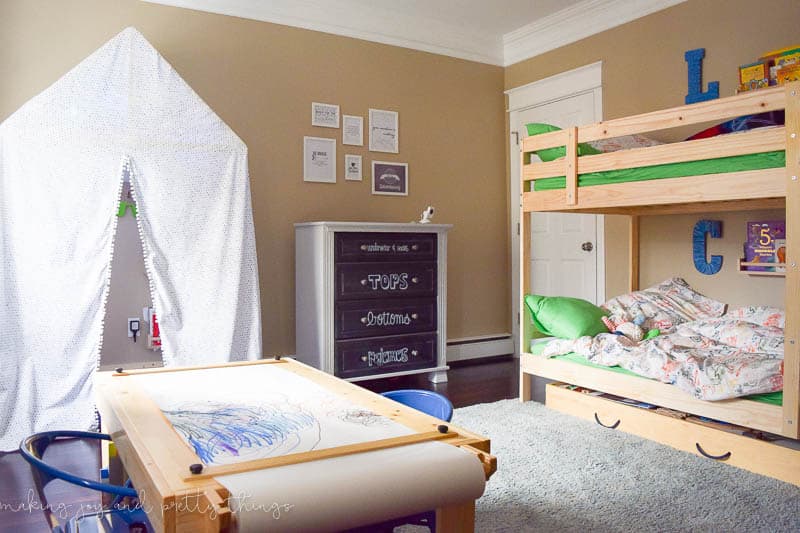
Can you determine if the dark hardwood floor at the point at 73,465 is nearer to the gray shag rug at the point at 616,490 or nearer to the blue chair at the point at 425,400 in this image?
the gray shag rug at the point at 616,490

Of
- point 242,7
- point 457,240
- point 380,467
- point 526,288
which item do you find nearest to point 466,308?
point 457,240

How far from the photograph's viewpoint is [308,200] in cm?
460

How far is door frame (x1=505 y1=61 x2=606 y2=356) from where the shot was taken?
471cm

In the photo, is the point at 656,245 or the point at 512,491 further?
the point at 656,245

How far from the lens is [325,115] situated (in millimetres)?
4652

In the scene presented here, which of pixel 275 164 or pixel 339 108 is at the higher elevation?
pixel 339 108

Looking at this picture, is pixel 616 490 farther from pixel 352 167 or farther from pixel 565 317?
pixel 352 167

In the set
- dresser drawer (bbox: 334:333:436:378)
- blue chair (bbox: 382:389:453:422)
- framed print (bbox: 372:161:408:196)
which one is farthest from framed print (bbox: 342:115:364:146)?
blue chair (bbox: 382:389:453:422)

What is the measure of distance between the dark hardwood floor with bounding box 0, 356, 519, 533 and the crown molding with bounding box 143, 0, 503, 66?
2665 mm

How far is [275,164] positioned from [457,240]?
169 cm

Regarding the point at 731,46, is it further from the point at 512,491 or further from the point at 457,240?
the point at 512,491

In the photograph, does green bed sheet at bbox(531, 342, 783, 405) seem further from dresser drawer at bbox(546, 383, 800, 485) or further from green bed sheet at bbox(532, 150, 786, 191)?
green bed sheet at bbox(532, 150, 786, 191)

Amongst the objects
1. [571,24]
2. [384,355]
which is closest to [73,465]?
[384,355]

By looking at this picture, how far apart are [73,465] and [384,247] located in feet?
7.25
